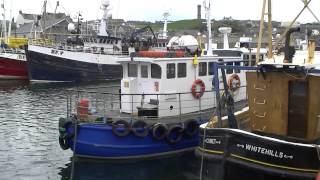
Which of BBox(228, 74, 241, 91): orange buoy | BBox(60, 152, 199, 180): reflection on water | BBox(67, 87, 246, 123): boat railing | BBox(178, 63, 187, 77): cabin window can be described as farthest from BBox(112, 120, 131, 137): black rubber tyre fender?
BBox(228, 74, 241, 91): orange buoy

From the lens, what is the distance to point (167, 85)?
16.4 meters

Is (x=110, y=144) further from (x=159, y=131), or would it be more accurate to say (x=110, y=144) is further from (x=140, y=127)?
(x=159, y=131)

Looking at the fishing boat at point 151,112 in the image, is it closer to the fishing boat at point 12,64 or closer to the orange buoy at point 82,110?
the orange buoy at point 82,110

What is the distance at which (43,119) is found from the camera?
23.5 m

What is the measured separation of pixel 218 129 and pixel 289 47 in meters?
2.49

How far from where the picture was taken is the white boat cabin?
53.3 ft

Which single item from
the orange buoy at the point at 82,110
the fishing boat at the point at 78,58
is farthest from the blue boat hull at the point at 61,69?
the orange buoy at the point at 82,110

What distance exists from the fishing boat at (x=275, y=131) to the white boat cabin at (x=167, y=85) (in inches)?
180

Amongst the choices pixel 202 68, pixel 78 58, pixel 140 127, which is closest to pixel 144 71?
pixel 202 68

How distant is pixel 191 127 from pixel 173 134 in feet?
2.17

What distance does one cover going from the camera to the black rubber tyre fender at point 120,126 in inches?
584

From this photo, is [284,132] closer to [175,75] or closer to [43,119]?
[175,75]

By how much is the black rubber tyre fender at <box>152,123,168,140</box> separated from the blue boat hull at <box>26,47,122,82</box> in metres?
Answer: 29.7

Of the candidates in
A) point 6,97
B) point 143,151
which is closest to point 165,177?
point 143,151
